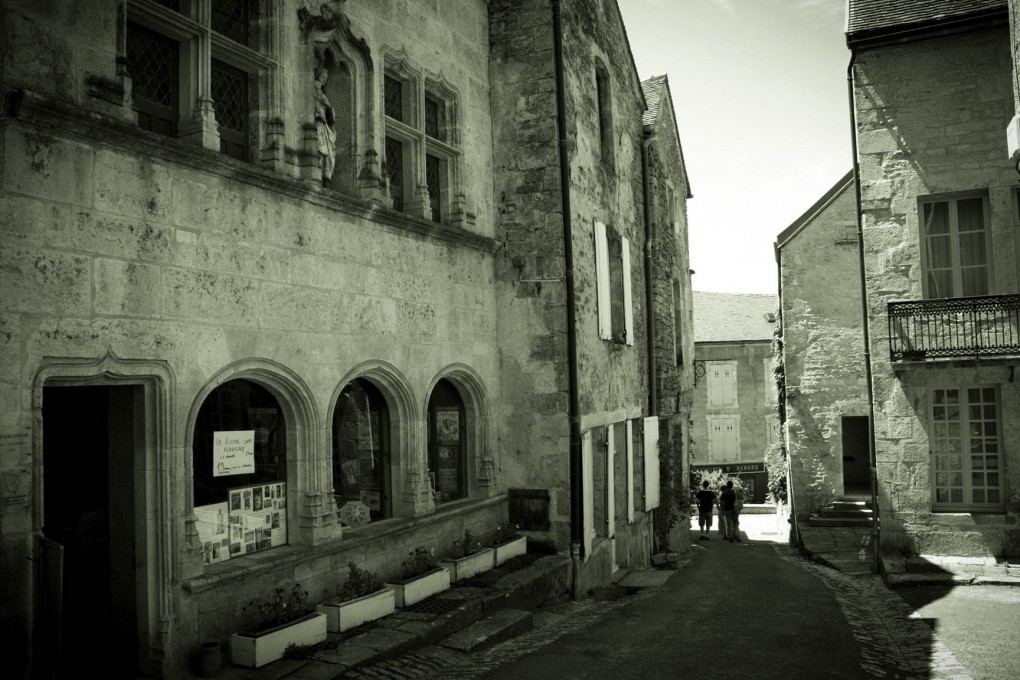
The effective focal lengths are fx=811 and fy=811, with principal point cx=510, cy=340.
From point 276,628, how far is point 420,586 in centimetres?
184

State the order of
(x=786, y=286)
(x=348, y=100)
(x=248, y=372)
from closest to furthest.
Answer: (x=248, y=372)
(x=348, y=100)
(x=786, y=286)

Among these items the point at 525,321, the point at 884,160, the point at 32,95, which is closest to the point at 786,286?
the point at 884,160

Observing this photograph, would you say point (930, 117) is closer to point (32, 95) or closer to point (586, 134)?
point (586, 134)

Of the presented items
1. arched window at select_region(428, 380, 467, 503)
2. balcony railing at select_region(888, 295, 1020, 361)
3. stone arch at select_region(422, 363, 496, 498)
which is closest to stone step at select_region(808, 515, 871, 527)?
balcony railing at select_region(888, 295, 1020, 361)

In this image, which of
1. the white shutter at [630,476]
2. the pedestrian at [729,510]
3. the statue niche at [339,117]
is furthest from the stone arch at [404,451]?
the pedestrian at [729,510]

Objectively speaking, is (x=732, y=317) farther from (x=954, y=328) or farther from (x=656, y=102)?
→ (x=954, y=328)

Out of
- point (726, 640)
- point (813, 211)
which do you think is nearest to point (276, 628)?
point (726, 640)

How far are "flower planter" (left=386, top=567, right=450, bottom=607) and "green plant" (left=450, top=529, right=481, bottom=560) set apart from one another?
65 cm

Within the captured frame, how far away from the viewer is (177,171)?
5.32 m

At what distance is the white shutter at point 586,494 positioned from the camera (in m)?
9.42

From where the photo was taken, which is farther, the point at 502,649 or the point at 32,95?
the point at 502,649

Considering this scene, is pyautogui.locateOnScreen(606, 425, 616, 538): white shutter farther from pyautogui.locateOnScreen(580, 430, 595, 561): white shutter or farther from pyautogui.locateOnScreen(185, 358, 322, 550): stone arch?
pyautogui.locateOnScreen(185, 358, 322, 550): stone arch

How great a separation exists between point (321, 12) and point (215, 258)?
8.50ft

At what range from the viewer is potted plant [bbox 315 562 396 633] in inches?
243
